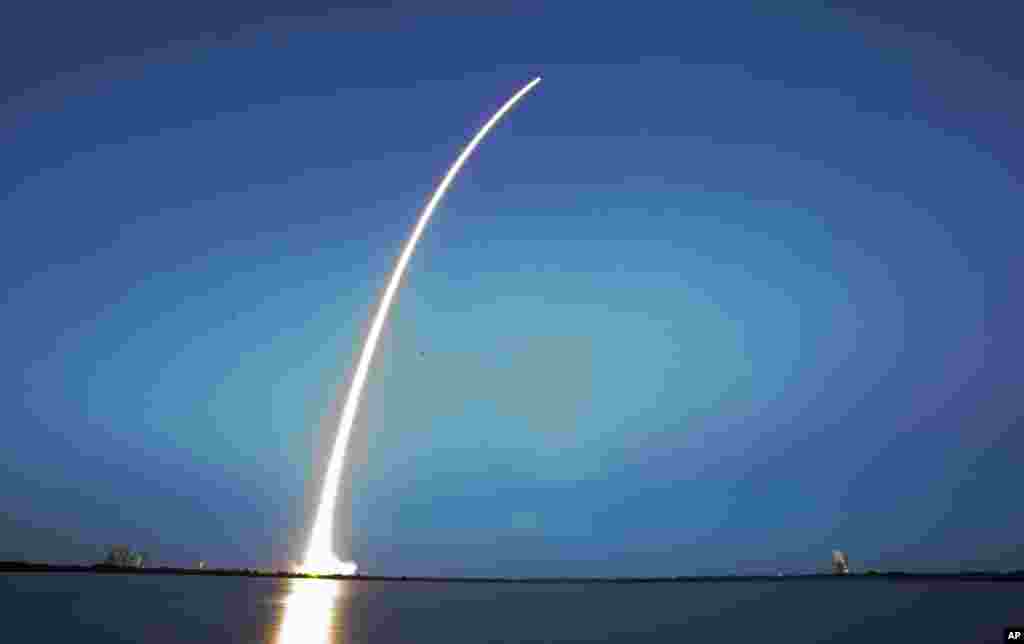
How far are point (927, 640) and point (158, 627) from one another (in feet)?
235

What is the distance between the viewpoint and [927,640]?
220ft

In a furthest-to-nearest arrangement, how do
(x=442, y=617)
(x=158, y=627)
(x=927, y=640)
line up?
(x=442, y=617)
(x=158, y=627)
(x=927, y=640)

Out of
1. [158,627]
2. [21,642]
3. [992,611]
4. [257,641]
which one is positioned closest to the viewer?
[21,642]

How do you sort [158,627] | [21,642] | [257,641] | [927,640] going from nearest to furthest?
[21,642] < [257,641] < [927,640] < [158,627]

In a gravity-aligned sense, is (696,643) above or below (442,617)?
below

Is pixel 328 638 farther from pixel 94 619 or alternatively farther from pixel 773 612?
pixel 773 612

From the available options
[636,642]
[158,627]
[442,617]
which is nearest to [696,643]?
[636,642]

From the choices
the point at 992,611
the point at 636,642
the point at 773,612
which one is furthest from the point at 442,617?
the point at 992,611

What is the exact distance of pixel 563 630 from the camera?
74812 millimetres

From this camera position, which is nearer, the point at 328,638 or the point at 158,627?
the point at 328,638

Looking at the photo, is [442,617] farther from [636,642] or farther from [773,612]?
[773,612]

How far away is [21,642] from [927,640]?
246 feet

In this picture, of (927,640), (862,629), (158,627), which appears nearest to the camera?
(927,640)

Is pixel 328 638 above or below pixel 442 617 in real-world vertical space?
below
